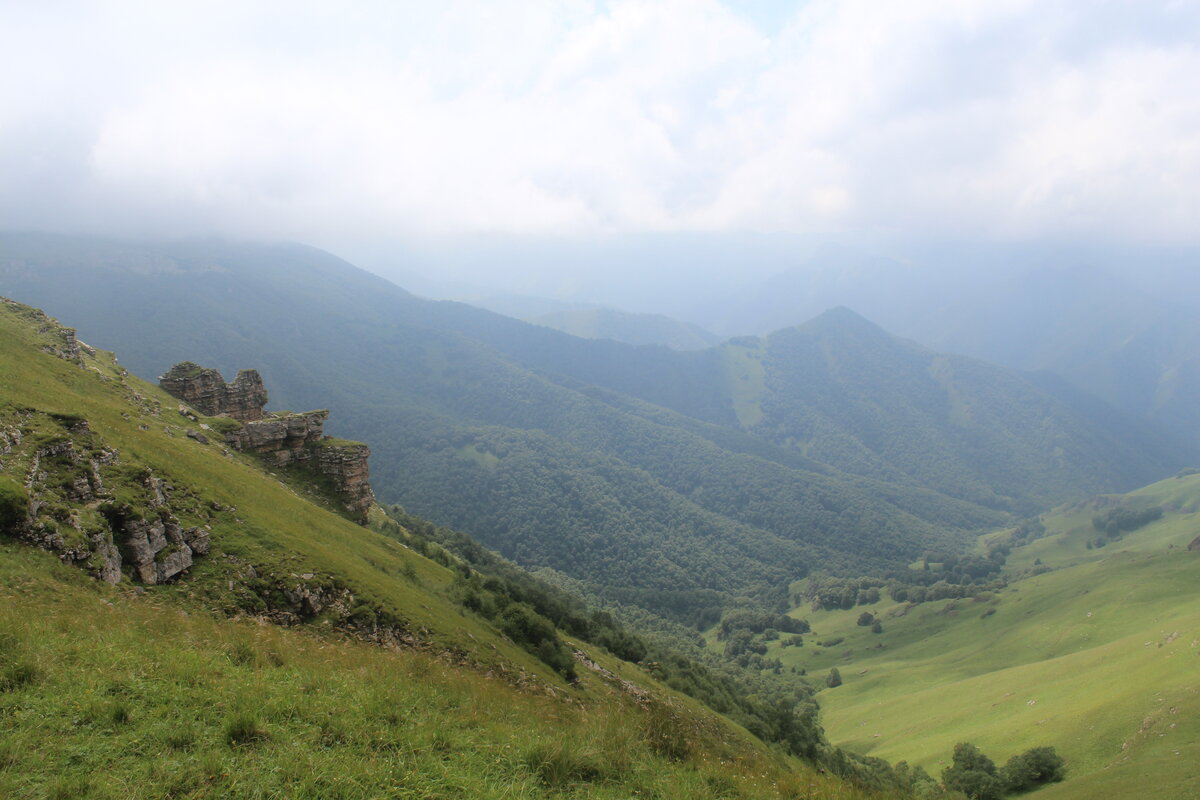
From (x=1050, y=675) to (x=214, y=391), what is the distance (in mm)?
102001

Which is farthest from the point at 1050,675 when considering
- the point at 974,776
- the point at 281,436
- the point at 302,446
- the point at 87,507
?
the point at 87,507

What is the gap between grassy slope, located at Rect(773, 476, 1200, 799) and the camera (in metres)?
40.2

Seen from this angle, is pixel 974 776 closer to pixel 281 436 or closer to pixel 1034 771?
pixel 1034 771

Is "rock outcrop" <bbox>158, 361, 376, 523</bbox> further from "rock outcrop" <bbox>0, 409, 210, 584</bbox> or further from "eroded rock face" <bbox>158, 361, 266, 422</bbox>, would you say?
"rock outcrop" <bbox>0, 409, 210, 584</bbox>

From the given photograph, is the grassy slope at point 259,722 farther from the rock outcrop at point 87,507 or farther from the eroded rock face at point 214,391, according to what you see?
the eroded rock face at point 214,391

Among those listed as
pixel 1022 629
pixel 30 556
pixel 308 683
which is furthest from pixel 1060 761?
pixel 1022 629

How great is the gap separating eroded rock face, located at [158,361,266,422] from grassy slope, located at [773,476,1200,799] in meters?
66.1

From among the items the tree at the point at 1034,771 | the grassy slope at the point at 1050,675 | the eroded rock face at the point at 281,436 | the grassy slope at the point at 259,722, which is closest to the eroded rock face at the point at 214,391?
the eroded rock face at the point at 281,436

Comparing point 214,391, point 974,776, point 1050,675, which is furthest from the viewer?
point 1050,675

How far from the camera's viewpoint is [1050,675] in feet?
246

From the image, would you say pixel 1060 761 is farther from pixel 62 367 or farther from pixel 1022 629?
pixel 1022 629

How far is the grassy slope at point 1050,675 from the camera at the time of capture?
40.2m

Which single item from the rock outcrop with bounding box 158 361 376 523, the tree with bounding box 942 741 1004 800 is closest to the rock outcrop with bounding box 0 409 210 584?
the rock outcrop with bounding box 158 361 376 523

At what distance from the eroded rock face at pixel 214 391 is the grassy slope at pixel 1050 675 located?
217ft
